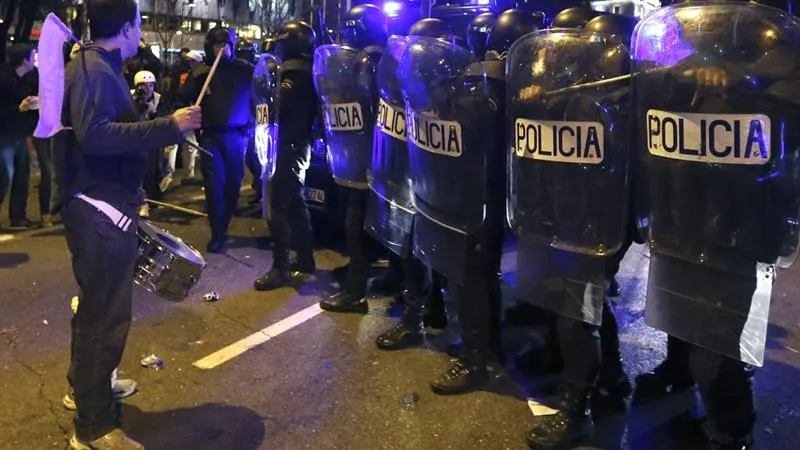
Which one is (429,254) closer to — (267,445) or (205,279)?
(267,445)

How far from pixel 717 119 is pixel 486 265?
5.10ft

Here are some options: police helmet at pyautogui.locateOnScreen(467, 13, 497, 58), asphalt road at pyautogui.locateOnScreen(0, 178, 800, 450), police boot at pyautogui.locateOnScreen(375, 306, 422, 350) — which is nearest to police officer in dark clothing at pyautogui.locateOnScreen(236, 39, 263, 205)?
asphalt road at pyautogui.locateOnScreen(0, 178, 800, 450)

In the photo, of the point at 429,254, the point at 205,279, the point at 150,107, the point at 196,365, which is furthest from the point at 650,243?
the point at 150,107

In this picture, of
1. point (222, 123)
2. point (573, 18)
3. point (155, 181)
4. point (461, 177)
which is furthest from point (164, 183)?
point (573, 18)

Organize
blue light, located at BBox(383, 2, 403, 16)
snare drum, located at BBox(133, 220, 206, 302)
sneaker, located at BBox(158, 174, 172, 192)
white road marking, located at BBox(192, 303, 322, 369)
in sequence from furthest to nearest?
sneaker, located at BBox(158, 174, 172, 192) → blue light, located at BBox(383, 2, 403, 16) → white road marking, located at BBox(192, 303, 322, 369) → snare drum, located at BBox(133, 220, 206, 302)

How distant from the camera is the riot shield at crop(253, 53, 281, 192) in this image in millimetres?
5223

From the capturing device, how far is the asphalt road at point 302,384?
3.43 meters

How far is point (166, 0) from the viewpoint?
2350 cm

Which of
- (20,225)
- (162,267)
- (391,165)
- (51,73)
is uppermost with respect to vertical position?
(51,73)

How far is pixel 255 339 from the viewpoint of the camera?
182 inches

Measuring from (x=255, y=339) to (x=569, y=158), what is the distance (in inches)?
102

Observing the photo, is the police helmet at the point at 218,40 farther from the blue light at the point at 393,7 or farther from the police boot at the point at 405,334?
the police boot at the point at 405,334

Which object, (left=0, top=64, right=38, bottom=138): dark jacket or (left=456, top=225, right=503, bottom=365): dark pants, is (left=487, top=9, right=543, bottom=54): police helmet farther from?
(left=0, top=64, right=38, bottom=138): dark jacket

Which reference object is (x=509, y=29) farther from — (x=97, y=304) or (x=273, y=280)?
(x=273, y=280)
